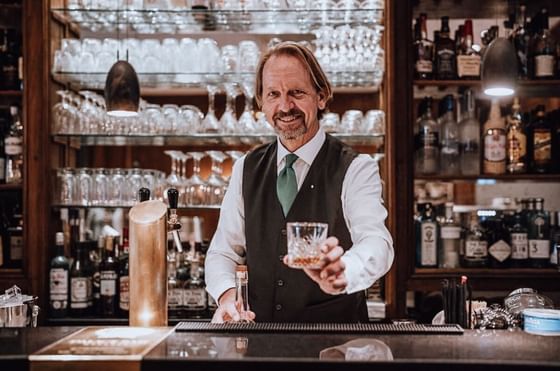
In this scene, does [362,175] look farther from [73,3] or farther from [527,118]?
[73,3]

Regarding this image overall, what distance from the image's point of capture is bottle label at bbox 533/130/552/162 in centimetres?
318

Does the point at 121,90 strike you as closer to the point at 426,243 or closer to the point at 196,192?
the point at 196,192

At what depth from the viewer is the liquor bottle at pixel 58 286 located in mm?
3070

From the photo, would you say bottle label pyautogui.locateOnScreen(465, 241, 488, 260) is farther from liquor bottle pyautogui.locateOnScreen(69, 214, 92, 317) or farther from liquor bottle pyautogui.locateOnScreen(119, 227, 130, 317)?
liquor bottle pyautogui.locateOnScreen(69, 214, 92, 317)

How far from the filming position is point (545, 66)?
10.3 ft

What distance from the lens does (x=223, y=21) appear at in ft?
10.7

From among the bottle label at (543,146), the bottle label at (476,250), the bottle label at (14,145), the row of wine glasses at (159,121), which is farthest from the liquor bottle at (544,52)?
the bottle label at (14,145)

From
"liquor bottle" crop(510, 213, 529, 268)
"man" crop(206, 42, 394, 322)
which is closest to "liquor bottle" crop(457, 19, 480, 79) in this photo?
"liquor bottle" crop(510, 213, 529, 268)

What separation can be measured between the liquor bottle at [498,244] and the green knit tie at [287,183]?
1343 millimetres

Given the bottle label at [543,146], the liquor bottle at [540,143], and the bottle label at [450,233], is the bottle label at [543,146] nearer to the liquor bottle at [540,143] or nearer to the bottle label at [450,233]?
the liquor bottle at [540,143]

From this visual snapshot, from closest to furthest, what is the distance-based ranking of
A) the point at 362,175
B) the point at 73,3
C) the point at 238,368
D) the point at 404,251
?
the point at 238,368
the point at 362,175
the point at 404,251
the point at 73,3

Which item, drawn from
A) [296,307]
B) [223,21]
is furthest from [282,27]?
[296,307]

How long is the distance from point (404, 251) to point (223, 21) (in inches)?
53.8

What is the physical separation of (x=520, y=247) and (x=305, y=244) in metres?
2.07
